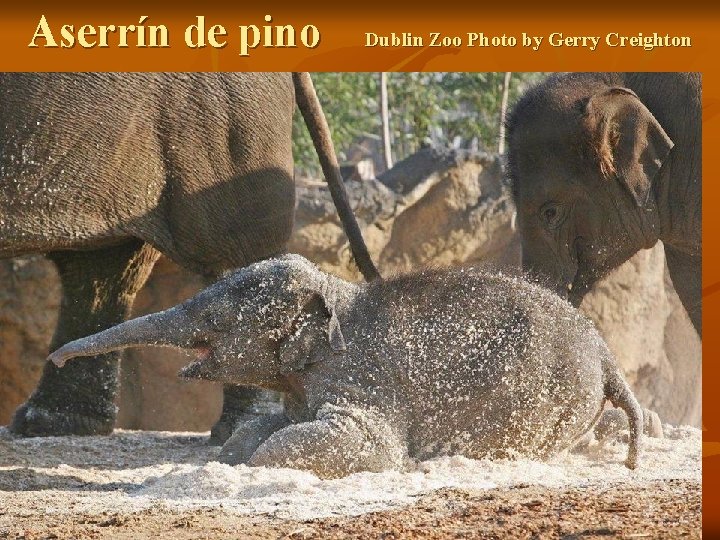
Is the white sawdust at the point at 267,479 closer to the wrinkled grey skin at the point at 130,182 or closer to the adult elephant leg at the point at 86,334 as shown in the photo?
the adult elephant leg at the point at 86,334

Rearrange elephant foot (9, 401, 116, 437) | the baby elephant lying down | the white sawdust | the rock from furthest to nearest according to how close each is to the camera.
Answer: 1. the rock
2. elephant foot (9, 401, 116, 437)
3. the baby elephant lying down
4. the white sawdust

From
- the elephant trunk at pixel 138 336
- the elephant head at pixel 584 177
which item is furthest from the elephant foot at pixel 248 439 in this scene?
the elephant head at pixel 584 177

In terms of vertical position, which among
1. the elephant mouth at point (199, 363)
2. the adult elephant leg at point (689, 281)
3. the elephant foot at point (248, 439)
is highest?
the adult elephant leg at point (689, 281)

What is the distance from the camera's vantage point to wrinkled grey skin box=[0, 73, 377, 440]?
6559 millimetres

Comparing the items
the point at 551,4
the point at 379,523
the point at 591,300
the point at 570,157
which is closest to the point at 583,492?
the point at 379,523

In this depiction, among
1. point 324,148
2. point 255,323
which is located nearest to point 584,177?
point 324,148

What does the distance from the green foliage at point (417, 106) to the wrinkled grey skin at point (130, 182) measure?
222 inches

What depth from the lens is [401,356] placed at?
5.38m

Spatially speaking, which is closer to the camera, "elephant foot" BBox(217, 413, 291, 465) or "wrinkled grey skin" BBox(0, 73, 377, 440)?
"elephant foot" BBox(217, 413, 291, 465)

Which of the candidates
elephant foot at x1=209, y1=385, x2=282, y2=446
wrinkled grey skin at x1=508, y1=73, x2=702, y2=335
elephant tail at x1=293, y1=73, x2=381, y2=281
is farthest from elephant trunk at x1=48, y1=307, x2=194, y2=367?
wrinkled grey skin at x1=508, y1=73, x2=702, y2=335

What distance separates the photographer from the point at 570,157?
264 inches

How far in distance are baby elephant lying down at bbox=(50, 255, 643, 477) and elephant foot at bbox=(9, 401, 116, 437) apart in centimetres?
188

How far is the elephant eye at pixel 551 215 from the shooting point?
22.1ft

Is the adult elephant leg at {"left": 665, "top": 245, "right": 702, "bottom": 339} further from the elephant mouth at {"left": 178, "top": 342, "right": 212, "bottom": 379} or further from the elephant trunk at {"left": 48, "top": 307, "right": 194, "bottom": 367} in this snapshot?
the elephant trunk at {"left": 48, "top": 307, "right": 194, "bottom": 367}
